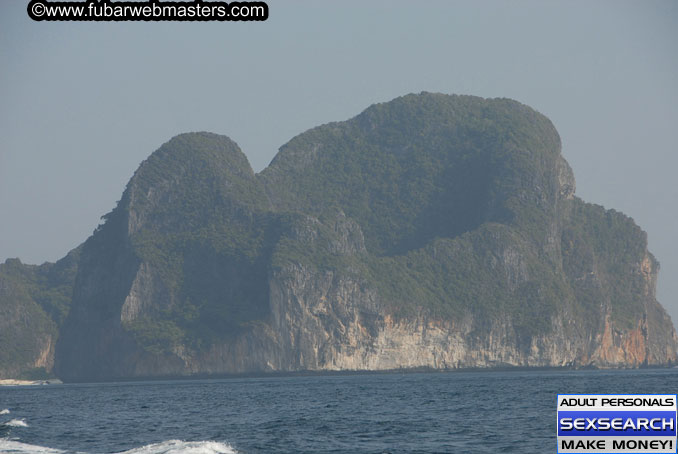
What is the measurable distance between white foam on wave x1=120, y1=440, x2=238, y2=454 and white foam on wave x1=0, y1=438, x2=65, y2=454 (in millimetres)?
4223

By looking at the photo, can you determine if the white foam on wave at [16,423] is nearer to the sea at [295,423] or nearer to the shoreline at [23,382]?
the sea at [295,423]

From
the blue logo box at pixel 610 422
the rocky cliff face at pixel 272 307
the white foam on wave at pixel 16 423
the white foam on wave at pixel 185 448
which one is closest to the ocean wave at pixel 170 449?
the white foam on wave at pixel 185 448

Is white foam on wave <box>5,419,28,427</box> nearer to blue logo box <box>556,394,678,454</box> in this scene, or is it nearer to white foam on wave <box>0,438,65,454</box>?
white foam on wave <box>0,438,65,454</box>

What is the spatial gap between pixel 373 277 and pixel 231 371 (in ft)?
105

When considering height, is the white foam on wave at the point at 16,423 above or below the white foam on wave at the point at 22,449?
above

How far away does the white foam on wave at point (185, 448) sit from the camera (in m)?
44.1

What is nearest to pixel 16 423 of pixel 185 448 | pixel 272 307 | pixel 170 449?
pixel 170 449

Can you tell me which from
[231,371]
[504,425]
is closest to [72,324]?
[231,371]

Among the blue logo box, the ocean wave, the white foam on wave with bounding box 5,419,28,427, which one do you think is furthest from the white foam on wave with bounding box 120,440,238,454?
the white foam on wave with bounding box 5,419,28,427

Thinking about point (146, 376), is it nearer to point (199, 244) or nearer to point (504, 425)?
point (199, 244)

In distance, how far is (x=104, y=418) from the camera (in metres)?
67.2

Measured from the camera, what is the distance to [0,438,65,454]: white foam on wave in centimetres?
4693

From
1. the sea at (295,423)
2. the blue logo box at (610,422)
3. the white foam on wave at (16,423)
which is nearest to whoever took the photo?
the blue logo box at (610,422)

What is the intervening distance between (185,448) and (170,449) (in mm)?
619
